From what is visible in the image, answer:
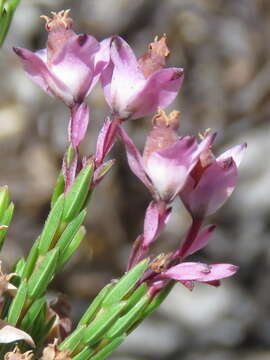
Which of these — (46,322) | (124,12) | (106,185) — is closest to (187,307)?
(106,185)

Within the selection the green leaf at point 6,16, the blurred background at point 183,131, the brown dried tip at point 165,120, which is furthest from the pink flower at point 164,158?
the blurred background at point 183,131

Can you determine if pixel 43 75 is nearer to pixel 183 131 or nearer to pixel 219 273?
pixel 219 273

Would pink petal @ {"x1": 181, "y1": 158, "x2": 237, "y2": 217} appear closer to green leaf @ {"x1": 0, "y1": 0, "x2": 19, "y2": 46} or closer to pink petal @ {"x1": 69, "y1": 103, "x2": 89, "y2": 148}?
pink petal @ {"x1": 69, "y1": 103, "x2": 89, "y2": 148}

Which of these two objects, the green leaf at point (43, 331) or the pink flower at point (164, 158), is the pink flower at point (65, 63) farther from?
the green leaf at point (43, 331)

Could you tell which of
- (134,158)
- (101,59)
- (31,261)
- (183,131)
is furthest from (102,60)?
(183,131)

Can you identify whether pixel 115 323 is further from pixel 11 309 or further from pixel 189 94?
pixel 189 94

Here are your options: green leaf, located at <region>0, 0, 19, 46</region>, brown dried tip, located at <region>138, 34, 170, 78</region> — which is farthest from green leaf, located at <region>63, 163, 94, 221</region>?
green leaf, located at <region>0, 0, 19, 46</region>
